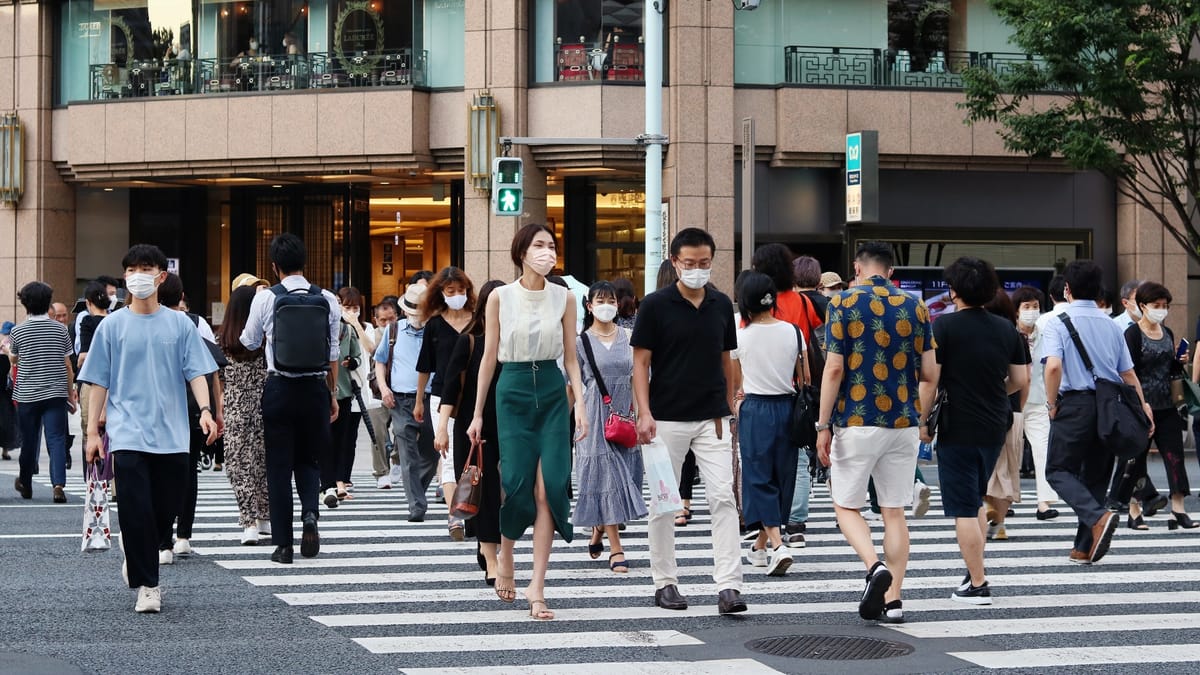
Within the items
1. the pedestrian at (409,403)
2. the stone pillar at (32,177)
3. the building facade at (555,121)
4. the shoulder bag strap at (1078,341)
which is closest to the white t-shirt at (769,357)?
the shoulder bag strap at (1078,341)

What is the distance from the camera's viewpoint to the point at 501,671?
680 cm

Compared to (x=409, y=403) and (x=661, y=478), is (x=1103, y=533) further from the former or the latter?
(x=409, y=403)

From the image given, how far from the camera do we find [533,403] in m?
8.05

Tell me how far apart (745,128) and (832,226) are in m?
6.79

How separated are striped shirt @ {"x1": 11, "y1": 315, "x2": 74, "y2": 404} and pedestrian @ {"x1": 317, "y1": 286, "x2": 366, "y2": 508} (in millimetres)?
2560

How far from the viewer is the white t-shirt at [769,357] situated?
9.75 meters

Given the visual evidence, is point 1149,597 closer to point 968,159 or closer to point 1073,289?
point 1073,289

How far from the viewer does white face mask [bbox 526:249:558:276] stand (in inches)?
317

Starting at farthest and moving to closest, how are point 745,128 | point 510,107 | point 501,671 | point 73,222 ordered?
point 73,222 → point 510,107 → point 745,128 → point 501,671

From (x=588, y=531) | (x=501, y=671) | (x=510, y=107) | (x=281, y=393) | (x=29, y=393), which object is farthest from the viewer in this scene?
(x=510, y=107)

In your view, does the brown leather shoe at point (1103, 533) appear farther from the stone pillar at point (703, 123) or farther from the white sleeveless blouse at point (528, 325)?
the stone pillar at point (703, 123)

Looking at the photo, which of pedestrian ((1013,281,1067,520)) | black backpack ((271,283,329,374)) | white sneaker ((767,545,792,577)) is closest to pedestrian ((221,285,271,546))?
black backpack ((271,283,329,374))

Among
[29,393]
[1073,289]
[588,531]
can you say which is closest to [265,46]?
[29,393]

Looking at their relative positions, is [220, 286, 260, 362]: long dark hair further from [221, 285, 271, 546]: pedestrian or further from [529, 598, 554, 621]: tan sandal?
[529, 598, 554, 621]: tan sandal
